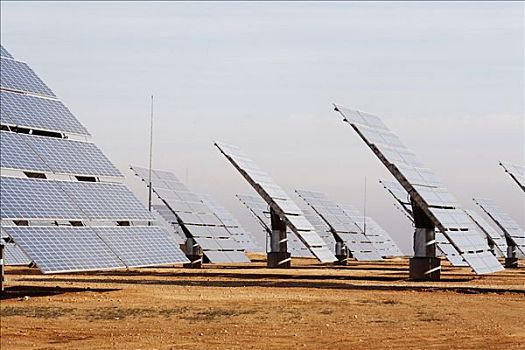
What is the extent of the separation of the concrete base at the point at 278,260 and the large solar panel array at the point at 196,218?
1.43 m

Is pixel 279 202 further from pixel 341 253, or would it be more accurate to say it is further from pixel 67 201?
pixel 67 201

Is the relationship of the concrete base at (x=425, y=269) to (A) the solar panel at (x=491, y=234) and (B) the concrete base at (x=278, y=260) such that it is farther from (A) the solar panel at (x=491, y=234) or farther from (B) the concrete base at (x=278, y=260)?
(A) the solar panel at (x=491, y=234)

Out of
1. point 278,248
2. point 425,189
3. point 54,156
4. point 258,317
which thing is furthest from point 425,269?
point 258,317

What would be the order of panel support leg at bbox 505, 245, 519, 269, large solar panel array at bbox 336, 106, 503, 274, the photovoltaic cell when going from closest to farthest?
the photovoltaic cell → large solar panel array at bbox 336, 106, 503, 274 → panel support leg at bbox 505, 245, 519, 269

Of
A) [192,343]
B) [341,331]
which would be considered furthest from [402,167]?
[192,343]

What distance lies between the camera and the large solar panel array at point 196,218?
45.4 metres

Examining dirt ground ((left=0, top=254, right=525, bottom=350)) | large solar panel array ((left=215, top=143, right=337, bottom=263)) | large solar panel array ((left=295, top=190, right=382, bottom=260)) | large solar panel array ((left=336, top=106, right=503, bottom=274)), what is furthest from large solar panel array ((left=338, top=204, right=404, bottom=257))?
dirt ground ((left=0, top=254, right=525, bottom=350))

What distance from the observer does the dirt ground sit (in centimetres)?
1545

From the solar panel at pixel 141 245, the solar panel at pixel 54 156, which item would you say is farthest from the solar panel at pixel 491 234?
the solar panel at pixel 54 156

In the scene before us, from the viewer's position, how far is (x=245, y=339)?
51.5 feet

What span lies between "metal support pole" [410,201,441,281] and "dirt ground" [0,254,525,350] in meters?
5.31

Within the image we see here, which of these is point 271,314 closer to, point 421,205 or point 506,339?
point 506,339

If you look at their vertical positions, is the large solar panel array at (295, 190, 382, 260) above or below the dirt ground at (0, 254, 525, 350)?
above

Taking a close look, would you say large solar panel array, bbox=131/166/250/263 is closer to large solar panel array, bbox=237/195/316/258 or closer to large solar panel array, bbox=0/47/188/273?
large solar panel array, bbox=237/195/316/258
